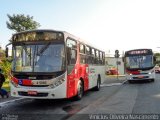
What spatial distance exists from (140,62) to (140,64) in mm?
248

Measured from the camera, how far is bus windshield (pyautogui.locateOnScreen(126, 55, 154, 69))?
2799 cm

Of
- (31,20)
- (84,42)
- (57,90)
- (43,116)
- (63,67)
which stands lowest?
(43,116)

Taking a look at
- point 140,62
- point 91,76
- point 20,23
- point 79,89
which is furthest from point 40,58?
point 20,23

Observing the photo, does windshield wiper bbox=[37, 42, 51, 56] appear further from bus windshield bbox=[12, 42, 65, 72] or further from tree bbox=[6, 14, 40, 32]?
tree bbox=[6, 14, 40, 32]

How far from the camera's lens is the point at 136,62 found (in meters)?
28.4

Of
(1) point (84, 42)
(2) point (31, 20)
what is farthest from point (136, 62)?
(2) point (31, 20)

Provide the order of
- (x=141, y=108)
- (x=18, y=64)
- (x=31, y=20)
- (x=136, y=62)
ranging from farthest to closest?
1. (x=31, y=20)
2. (x=136, y=62)
3. (x=18, y=64)
4. (x=141, y=108)

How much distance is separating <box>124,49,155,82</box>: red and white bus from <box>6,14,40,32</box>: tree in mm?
33166

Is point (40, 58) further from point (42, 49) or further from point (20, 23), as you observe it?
point (20, 23)

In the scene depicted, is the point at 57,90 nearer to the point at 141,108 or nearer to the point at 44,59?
the point at 44,59

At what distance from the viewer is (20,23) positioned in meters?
59.0

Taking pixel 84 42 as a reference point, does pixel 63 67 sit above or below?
below

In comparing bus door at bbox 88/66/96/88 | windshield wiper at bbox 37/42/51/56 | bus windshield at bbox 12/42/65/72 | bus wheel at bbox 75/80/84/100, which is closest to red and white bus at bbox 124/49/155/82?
bus door at bbox 88/66/96/88

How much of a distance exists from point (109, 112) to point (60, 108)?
7.25ft
